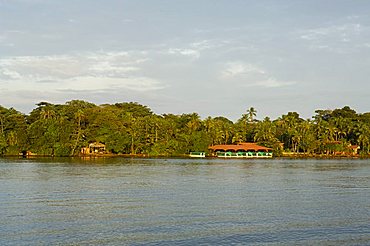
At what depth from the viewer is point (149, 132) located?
95.2 meters

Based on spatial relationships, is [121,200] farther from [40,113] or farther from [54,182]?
[40,113]

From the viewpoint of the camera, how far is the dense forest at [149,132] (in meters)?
90.8

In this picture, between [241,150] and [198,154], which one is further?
[241,150]

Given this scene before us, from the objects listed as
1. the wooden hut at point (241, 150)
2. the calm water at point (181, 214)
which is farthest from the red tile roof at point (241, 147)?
the calm water at point (181, 214)

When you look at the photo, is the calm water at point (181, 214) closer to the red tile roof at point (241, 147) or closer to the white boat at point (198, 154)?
the white boat at point (198, 154)

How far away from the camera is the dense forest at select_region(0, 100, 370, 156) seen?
298 ft

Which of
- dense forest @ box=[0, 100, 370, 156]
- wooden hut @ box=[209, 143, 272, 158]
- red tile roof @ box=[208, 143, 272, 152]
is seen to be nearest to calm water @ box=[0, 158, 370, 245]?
dense forest @ box=[0, 100, 370, 156]

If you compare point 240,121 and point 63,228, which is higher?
point 240,121

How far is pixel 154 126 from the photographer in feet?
309

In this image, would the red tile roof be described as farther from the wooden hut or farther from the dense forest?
the dense forest

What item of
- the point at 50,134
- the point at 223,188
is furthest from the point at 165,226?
the point at 50,134

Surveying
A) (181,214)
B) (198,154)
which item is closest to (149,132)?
(198,154)

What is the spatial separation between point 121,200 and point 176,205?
12.8 feet

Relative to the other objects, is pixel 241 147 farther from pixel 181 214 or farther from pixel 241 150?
pixel 181 214
